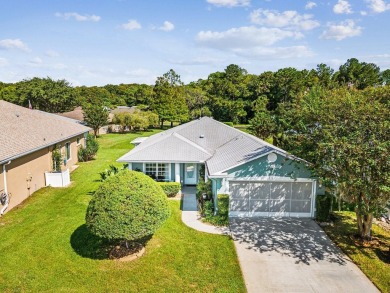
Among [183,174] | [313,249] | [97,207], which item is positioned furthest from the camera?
[183,174]

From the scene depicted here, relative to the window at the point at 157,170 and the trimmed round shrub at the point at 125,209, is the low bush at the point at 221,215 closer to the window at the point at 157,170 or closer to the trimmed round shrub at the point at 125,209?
the trimmed round shrub at the point at 125,209

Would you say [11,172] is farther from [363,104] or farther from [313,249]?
[363,104]

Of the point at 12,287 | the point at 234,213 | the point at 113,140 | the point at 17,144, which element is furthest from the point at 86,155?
the point at 12,287

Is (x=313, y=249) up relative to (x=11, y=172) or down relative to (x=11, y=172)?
down

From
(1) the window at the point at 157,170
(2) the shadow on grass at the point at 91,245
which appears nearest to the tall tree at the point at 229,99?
(1) the window at the point at 157,170

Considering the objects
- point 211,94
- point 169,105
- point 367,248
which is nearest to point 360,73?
point 211,94

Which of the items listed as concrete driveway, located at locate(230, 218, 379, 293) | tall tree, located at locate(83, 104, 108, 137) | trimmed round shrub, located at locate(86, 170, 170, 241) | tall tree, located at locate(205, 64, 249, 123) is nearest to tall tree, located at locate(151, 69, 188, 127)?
tall tree, located at locate(205, 64, 249, 123)
